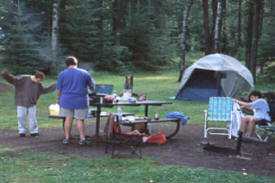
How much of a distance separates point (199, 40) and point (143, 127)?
136 feet

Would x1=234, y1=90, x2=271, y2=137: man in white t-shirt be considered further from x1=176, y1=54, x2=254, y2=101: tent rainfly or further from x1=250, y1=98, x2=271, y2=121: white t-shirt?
x1=176, y1=54, x2=254, y2=101: tent rainfly

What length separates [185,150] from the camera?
691 cm

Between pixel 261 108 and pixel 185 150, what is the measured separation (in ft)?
6.64

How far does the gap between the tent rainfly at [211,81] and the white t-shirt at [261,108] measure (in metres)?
7.38

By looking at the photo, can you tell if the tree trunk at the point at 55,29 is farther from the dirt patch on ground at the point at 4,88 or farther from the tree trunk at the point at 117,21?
the tree trunk at the point at 117,21

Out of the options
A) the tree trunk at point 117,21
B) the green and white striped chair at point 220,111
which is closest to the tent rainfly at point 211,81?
the green and white striped chair at point 220,111

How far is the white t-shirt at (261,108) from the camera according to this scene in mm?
7902

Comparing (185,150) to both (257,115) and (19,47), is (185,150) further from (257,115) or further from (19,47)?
(19,47)

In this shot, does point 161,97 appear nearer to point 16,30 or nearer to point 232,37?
point 16,30

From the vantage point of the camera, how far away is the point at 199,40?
4847cm

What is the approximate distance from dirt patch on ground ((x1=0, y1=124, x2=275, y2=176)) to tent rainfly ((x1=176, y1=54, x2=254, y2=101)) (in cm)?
735

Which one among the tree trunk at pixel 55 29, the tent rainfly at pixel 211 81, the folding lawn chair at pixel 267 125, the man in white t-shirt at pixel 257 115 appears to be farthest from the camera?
the tree trunk at pixel 55 29

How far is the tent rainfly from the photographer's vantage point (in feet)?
50.5

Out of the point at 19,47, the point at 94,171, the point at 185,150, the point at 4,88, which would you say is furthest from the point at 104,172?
the point at 19,47
